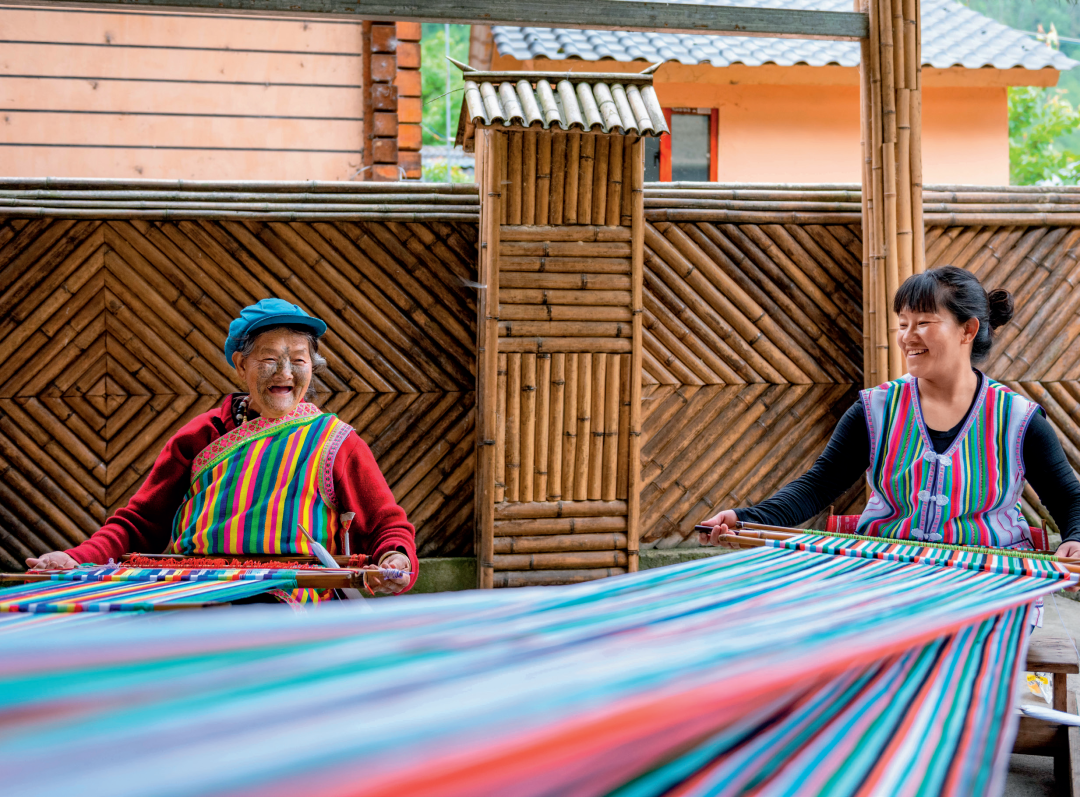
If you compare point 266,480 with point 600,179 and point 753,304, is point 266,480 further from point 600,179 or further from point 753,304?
point 753,304

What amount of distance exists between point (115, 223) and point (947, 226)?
11.9 feet

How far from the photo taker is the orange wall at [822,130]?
8203 millimetres

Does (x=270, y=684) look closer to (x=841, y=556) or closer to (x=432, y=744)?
(x=432, y=744)

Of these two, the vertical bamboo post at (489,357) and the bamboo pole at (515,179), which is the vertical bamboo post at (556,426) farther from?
the bamboo pole at (515,179)

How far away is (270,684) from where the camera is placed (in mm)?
669

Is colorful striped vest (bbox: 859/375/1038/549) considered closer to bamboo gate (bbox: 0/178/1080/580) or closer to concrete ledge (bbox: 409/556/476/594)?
bamboo gate (bbox: 0/178/1080/580)

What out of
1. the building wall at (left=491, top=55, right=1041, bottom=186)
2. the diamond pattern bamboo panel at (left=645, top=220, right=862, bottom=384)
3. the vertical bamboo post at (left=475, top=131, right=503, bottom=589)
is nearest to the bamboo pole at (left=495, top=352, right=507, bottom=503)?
the vertical bamboo post at (left=475, top=131, right=503, bottom=589)

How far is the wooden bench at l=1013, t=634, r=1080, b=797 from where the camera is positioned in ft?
7.06

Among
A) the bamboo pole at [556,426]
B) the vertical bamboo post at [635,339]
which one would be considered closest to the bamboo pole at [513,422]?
the bamboo pole at [556,426]

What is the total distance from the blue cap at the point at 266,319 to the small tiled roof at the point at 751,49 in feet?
19.0

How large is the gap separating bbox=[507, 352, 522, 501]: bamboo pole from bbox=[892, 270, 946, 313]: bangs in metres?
1.82

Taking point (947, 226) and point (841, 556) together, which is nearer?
point (841, 556)

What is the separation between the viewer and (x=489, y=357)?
12.2 ft

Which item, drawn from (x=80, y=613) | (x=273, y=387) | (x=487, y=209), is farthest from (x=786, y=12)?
(x=80, y=613)
